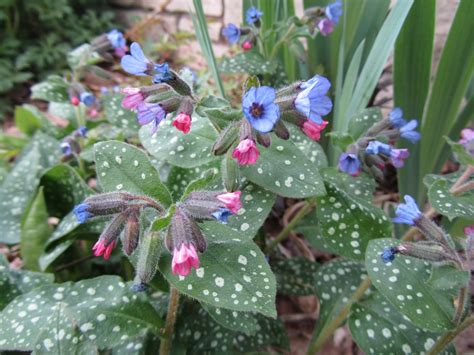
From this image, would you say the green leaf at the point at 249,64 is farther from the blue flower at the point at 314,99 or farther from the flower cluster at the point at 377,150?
the blue flower at the point at 314,99

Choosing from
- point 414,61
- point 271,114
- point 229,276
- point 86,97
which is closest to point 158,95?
point 271,114

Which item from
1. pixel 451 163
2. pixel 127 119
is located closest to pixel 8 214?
pixel 127 119

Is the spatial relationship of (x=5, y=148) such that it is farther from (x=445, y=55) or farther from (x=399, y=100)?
(x=445, y=55)

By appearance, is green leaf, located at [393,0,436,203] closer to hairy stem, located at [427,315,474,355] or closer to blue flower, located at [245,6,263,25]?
blue flower, located at [245,6,263,25]

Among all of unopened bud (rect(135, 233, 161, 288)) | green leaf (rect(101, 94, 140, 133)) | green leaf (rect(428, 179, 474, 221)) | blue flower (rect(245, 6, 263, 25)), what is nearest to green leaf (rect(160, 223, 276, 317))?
unopened bud (rect(135, 233, 161, 288))

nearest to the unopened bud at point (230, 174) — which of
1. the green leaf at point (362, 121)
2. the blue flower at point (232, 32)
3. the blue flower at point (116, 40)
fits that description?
the green leaf at point (362, 121)

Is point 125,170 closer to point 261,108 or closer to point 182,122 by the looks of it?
point 182,122
